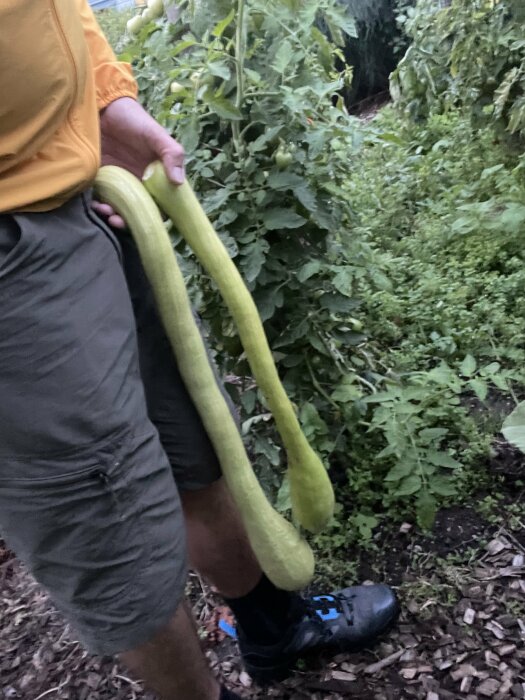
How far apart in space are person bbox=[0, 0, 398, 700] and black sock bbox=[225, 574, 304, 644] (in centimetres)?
29

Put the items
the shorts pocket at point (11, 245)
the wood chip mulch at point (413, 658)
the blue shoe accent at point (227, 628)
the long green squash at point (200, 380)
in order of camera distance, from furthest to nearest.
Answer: the blue shoe accent at point (227, 628), the wood chip mulch at point (413, 658), the long green squash at point (200, 380), the shorts pocket at point (11, 245)

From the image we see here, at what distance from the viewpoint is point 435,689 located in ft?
5.46

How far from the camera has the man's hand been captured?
1313 millimetres

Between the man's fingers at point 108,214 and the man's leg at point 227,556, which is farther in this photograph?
the man's leg at point 227,556

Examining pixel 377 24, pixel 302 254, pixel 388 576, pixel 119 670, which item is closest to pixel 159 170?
pixel 302 254

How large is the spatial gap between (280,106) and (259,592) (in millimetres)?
1291

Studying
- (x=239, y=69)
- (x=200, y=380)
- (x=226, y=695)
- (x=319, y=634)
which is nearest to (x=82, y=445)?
(x=200, y=380)

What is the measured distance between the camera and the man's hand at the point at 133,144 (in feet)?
4.31

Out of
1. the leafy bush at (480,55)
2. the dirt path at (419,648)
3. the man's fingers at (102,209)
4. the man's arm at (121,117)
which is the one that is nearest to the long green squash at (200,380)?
the man's fingers at (102,209)

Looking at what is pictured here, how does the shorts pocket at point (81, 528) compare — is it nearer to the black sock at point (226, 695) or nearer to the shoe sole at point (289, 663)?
the black sock at point (226, 695)

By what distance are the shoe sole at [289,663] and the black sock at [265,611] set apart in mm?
88

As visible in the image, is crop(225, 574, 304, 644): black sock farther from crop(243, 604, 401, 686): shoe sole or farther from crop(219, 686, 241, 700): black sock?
crop(219, 686, 241, 700): black sock

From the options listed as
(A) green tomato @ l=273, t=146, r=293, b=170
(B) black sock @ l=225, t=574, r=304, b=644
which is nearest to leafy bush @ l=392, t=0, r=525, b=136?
(A) green tomato @ l=273, t=146, r=293, b=170

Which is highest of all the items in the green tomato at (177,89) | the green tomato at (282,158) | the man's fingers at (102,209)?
the green tomato at (177,89)
